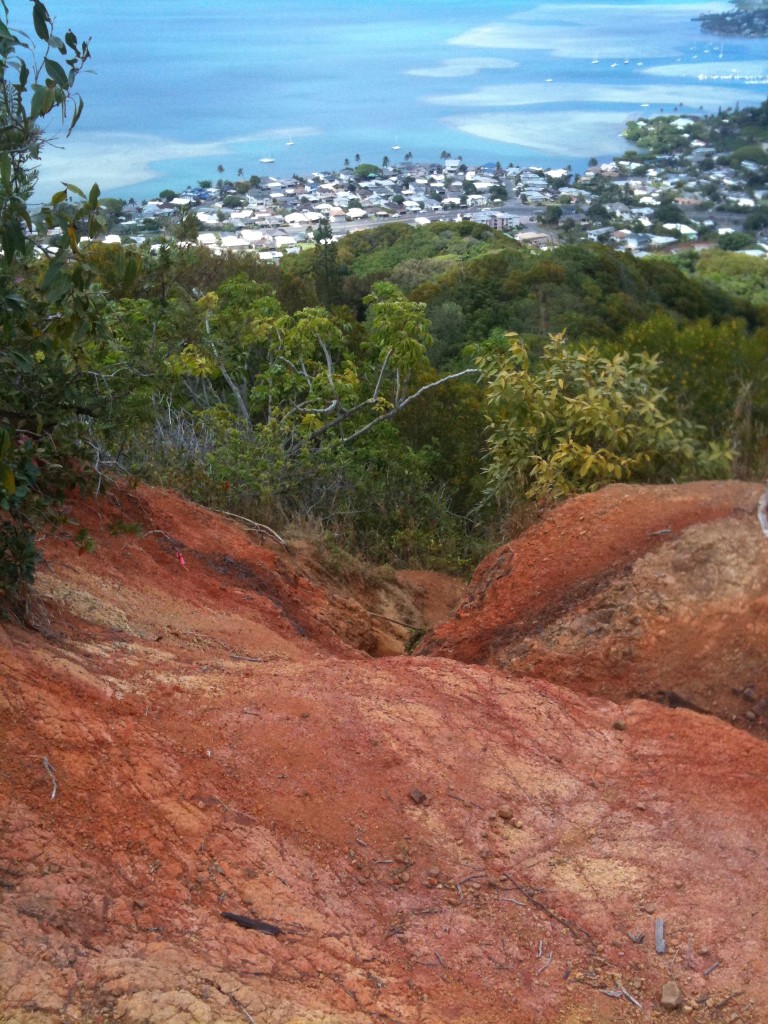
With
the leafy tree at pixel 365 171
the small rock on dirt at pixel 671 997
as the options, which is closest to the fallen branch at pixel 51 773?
the small rock on dirt at pixel 671 997

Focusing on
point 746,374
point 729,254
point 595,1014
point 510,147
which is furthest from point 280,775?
point 510,147

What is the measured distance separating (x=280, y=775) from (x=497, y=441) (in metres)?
4.58

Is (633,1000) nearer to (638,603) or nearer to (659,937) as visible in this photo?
(659,937)

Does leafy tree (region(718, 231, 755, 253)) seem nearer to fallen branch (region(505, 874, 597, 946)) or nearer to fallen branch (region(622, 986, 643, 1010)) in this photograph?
fallen branch (region(505, 874, 597, 946))

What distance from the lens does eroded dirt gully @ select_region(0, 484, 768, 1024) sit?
10.2 feet

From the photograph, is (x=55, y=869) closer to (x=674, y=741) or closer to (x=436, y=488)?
(x=674, y=741)

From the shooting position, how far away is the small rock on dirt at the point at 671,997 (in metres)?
3.33

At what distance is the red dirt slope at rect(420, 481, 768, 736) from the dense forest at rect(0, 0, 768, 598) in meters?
0.83

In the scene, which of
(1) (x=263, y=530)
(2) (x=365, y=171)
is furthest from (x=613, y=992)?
(2) (x=365, y=171)

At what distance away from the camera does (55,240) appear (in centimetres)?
346

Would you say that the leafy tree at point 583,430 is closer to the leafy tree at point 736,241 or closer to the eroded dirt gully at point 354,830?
the eroded dirt gully at point 354,830

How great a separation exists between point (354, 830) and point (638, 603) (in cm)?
260

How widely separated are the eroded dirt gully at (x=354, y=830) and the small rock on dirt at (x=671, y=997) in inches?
0.8

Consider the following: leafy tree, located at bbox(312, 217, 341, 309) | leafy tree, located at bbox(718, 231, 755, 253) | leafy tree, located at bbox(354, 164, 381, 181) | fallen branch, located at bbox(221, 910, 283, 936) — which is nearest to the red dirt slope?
fallen branch, located at bbox(221, 910, 283, 936)
